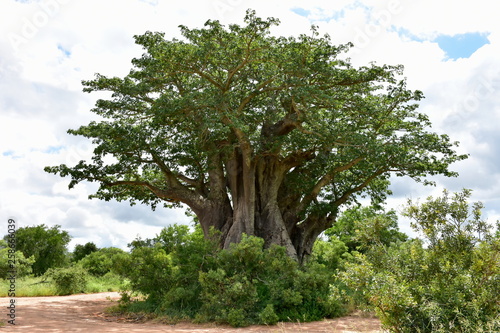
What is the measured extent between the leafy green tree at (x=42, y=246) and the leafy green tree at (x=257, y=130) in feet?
42.1

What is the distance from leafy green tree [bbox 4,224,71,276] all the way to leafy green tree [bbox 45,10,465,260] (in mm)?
12846

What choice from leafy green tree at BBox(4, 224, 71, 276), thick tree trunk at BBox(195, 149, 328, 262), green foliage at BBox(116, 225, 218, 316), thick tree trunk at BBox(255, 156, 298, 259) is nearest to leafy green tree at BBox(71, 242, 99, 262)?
leafy green tree at BBox(4, 224, 71, 276)

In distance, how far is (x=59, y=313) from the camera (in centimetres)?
1045

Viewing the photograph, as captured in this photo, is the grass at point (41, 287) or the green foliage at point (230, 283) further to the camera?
the grass at point (41, 287)

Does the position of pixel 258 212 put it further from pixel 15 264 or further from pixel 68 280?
pixel 15 264

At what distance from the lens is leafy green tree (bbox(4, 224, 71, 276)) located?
24.4 metres

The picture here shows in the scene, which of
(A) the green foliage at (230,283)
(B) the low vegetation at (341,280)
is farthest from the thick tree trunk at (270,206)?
(A) the green foliage at (230,283)

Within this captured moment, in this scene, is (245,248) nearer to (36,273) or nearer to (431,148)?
(431,148)

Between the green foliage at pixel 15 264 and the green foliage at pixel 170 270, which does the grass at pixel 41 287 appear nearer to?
the green foliage at pixel 15 264

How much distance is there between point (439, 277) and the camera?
600 centimetres

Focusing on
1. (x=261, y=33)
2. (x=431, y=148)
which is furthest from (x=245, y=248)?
(x=431, y=148)

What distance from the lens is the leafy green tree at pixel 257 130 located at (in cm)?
1263

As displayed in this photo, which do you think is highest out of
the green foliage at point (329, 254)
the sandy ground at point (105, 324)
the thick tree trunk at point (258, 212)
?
the thick tree trunk at point (258, 212)

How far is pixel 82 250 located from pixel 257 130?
64.4 feet
